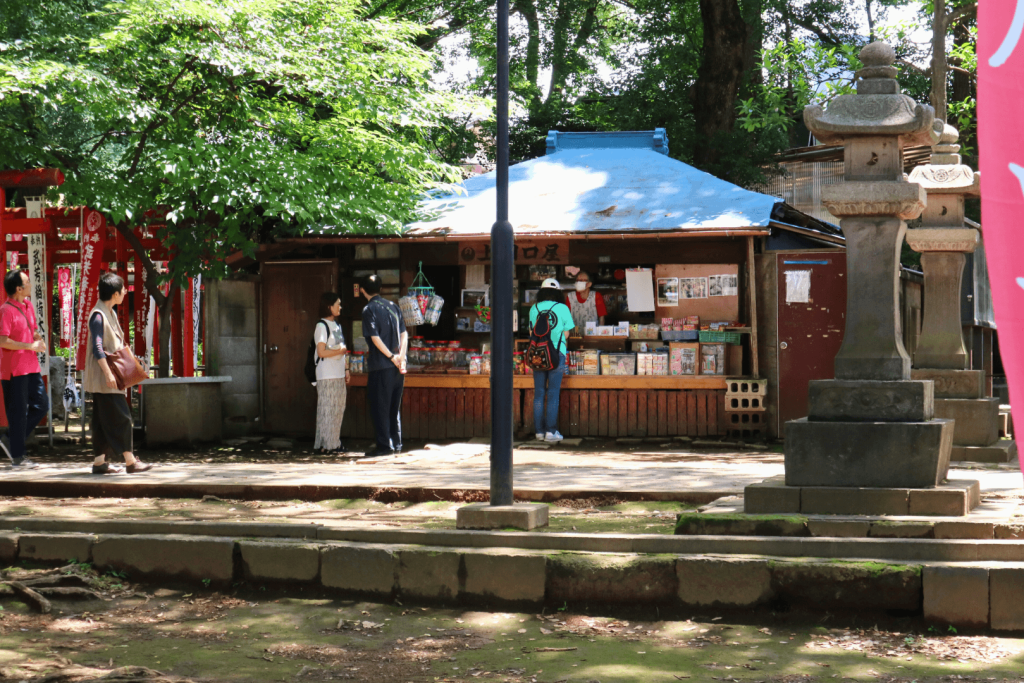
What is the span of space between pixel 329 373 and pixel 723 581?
7253mm

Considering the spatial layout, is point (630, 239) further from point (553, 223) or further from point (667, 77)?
point (667, 77)

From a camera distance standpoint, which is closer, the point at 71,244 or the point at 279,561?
the point at 279,561

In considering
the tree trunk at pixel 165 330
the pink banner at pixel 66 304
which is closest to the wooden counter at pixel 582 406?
the tree trunk at pixel 165 330

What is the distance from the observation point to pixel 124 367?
916cm

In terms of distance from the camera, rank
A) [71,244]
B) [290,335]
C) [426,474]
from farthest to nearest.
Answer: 1. [290,335]
2. [71,244]
3. [426,474]

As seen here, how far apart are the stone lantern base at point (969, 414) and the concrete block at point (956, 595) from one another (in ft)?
19.1

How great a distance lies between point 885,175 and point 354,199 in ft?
23.3

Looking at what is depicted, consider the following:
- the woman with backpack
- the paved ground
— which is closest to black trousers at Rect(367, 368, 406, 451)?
the paved ground

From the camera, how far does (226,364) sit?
1445 cm

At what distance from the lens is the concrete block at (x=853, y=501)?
21.4 feet

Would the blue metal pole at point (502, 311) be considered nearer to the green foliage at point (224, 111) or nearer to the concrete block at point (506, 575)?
the concrete block at point (506, 575)

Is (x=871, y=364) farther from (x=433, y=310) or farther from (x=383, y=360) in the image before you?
(x=433, y=310)

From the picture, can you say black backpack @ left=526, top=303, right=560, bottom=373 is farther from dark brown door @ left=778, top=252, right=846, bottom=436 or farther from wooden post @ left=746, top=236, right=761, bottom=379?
dark brown door @ left=778, top=252, right=846, bottom=436

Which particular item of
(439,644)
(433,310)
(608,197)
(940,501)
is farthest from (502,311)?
(608,197)
